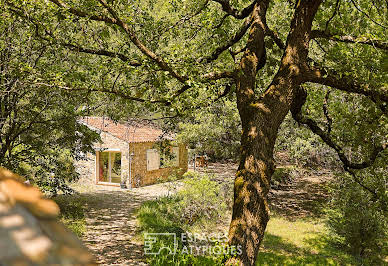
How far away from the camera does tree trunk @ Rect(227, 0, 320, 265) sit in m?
4.42

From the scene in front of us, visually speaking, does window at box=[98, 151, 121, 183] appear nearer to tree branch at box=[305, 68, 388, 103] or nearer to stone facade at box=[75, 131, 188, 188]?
stone facade at box=[75, 131, 188, 188]

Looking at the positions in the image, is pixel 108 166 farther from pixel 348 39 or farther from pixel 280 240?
pixel 348 39

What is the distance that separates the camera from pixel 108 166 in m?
21.7

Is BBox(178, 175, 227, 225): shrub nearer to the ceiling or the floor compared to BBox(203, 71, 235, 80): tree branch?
nearer to the floor

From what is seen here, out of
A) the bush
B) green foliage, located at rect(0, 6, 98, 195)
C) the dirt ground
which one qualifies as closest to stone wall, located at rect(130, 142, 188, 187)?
the dirt ground

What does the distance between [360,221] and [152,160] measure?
1376cm

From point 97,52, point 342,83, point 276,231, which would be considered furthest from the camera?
point 276,231

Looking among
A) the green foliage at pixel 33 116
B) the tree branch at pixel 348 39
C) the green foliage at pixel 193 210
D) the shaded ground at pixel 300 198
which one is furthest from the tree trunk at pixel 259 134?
the shaded ground at pixel 300 198

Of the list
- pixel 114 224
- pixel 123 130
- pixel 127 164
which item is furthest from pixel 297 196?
pixel 123 130

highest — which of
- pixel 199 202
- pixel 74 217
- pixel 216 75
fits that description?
pixel 216 75

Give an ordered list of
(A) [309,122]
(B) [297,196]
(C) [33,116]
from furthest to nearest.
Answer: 1. (B) [297,196]
2. (C) [33,116]
3. (A) [309,122]

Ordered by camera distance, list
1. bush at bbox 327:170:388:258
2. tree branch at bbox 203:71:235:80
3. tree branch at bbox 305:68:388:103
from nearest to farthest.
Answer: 1. tree branch at bbox 305:68:388:103
2. tree branch at bbox 203:71:235:80
3. bush at bbox 327:170:388:258

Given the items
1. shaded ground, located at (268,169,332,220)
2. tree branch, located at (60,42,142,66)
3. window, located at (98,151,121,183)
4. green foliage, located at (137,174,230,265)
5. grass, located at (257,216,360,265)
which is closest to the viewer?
tree branch, located at (60,42,142,66)

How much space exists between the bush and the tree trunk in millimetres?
7331
